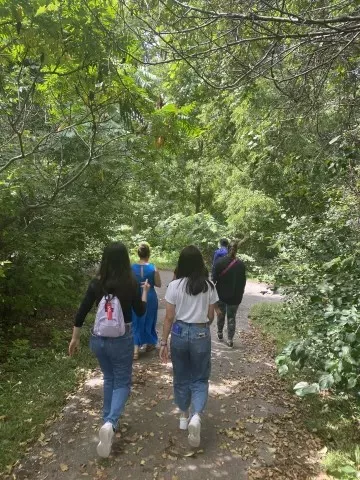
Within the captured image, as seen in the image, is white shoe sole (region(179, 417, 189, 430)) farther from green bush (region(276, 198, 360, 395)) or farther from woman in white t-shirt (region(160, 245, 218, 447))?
green bush (region(276, 198, 360, 395))

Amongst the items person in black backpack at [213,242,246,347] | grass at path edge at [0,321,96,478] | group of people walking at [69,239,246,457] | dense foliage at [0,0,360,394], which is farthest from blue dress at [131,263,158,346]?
group of people walking at [69,239,246,457]

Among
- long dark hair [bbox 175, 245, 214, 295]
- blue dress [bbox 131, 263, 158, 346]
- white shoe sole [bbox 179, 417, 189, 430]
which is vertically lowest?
white shoe sole [bbox 179, 417, 189, 430]

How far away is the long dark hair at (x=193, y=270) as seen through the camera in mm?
3893

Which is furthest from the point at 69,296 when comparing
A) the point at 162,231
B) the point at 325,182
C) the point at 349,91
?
the point at 162,231

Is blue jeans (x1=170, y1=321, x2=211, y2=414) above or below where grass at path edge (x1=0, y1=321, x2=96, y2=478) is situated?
above

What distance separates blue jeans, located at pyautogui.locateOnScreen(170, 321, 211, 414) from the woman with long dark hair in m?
0.47

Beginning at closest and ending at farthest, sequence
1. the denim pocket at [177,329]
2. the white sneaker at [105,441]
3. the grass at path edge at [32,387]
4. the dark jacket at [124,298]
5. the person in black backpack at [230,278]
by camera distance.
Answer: the white sneaker at [105,441]
the dark jacket at [124,298]
the denim pocket at [177,329]
the grass at path edge at [32,387]
the person in black backpack at [230,278]

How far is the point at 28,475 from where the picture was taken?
3.47 metres

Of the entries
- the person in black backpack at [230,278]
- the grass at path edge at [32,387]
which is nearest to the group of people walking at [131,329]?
the grass at path edge at [32,387]

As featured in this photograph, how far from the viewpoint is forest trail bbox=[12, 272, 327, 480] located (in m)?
3.52

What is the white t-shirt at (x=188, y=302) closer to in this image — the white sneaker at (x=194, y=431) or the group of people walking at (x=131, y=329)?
the group of people walking at (x=131, y=329)

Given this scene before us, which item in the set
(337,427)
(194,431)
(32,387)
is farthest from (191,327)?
(32,387)

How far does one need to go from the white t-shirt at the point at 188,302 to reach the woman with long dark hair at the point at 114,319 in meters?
0.35

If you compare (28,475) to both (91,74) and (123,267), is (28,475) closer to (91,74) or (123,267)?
(123,267)
